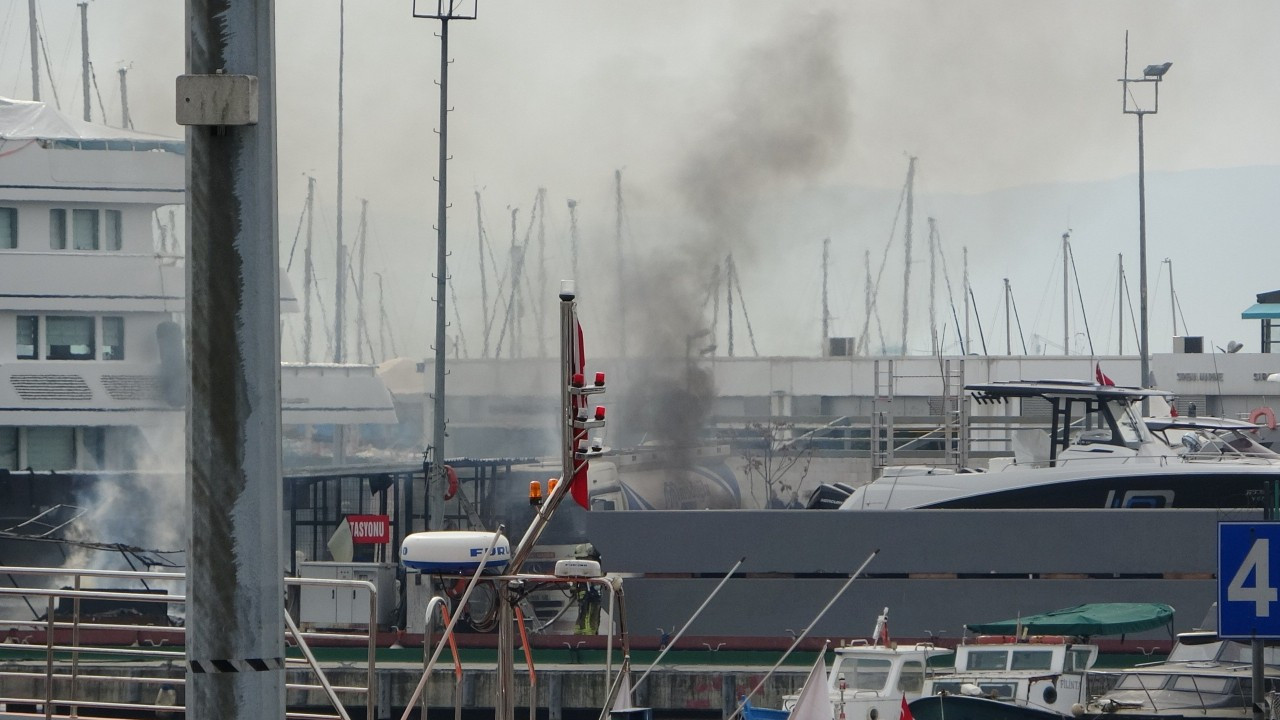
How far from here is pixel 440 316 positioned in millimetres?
23578

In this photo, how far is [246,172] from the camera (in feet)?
13.0

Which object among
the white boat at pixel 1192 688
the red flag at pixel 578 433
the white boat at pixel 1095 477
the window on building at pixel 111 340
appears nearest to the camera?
the red flag at pixel 578 433

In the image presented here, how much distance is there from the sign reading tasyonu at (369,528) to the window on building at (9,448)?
1038cm

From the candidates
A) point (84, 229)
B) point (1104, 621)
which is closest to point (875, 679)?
point (1104, 621)

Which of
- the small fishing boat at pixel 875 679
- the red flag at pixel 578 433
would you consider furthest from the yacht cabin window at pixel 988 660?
the red flag at pixel 578 433

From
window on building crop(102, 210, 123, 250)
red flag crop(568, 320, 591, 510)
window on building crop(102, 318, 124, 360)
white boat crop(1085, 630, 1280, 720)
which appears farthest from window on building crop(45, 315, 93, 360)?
red flag crop(568, 320, 591, 510)

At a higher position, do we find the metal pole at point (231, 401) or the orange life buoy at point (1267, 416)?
the metal pole at point (231, 401)

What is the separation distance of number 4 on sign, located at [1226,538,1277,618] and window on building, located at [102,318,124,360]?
28.1 meters

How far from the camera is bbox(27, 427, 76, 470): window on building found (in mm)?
30656

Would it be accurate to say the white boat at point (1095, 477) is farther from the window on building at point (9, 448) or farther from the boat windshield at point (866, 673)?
the window on building at point (9, 448)

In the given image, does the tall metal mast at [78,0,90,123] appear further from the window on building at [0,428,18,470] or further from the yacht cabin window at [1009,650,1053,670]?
the yacht cabin window at [1009,650,1053,670]

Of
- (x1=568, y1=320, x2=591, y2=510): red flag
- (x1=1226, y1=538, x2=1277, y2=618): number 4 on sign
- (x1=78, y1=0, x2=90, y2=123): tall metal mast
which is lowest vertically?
(x1=1226, y1=538, x2=1277, y2=618): number 4 on sign

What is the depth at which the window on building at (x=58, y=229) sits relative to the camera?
1198 inches

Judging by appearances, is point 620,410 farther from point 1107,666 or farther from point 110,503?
point 1107,666
